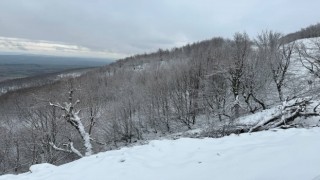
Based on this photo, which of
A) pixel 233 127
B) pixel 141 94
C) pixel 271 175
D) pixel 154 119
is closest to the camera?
pixel 271 175

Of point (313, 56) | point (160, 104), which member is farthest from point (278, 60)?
point (160, 104)

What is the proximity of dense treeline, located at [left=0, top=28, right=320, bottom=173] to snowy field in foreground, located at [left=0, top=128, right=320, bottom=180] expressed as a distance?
1361 cm

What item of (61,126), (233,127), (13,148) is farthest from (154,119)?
(233,127)

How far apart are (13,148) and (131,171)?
3356 centimetres

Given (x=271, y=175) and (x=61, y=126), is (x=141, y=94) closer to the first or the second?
(x=61, y=126)

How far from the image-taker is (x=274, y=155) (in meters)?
7.63

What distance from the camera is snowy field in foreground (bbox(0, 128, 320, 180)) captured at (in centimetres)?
678

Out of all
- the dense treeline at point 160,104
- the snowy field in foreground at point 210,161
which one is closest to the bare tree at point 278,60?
the dense treeline at point 160,104

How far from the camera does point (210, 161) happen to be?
26.3 feet

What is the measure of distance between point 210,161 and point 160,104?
1534 inches

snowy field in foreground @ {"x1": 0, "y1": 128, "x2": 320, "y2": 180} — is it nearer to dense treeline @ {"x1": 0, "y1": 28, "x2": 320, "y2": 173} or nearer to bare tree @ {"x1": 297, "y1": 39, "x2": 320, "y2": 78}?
dense treeline @ {"x1": 0, "y1": 28, "x2": 320, "y2": 173}

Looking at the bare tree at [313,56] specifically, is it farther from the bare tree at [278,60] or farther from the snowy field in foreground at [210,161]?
the snowy field in foreground at [210,161]

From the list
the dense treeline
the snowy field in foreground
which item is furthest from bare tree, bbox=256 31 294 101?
the snowy field in foreground

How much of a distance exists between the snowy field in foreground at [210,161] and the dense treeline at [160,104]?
44.6 feet
